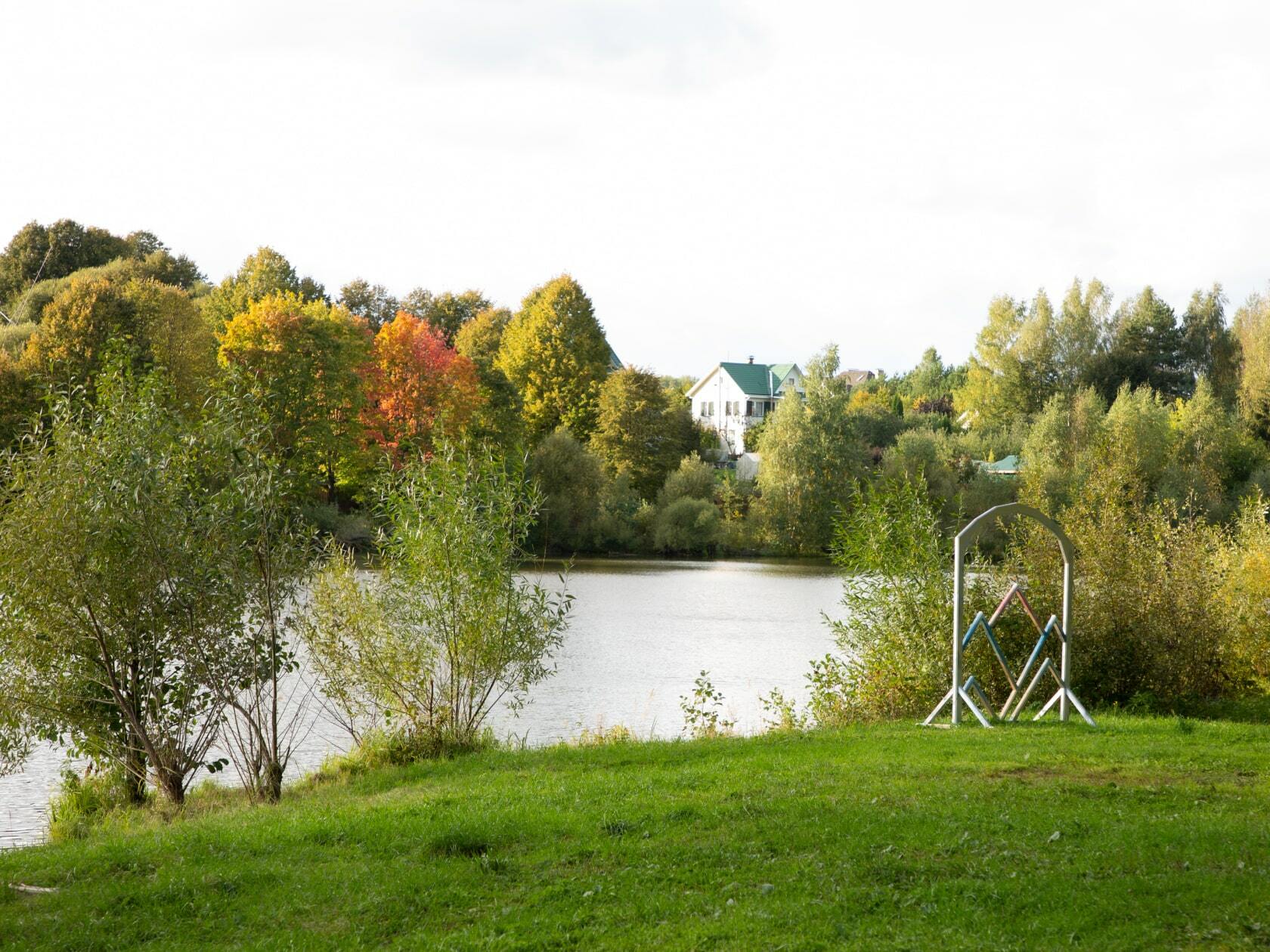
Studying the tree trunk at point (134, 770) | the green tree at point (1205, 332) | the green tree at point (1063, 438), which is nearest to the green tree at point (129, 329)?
the tree trunk at point (134, 770)

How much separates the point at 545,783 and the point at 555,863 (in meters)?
3.27

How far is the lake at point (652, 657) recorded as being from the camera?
1706cm

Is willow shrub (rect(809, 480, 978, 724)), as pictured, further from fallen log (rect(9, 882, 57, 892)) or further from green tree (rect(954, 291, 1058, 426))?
green tree (rect(954, 291, 1058, 426))

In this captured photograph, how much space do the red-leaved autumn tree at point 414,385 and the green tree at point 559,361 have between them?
1255cm

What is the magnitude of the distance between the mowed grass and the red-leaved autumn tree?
1667 inches

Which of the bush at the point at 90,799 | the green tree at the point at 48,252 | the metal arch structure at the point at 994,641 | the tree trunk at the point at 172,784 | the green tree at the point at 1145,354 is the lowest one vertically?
the bush at the point at 90,799

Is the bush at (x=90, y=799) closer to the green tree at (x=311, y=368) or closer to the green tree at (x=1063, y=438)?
the green tree at (x=311, y=368)

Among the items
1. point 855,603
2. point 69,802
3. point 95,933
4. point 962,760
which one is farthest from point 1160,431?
point 95,933

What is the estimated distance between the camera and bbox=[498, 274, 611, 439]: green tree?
224 ft

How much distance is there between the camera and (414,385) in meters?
53.4

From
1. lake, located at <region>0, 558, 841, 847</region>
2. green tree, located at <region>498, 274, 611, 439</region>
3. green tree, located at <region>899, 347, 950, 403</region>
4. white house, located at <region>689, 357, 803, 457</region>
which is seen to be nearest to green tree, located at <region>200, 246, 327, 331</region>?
green tree, located at <region>498, 274, 611, 439</region>

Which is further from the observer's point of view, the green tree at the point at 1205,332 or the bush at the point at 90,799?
the green tree at the point at 1205,332

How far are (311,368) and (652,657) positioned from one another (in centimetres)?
2460

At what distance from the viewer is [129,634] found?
12.7 meters
